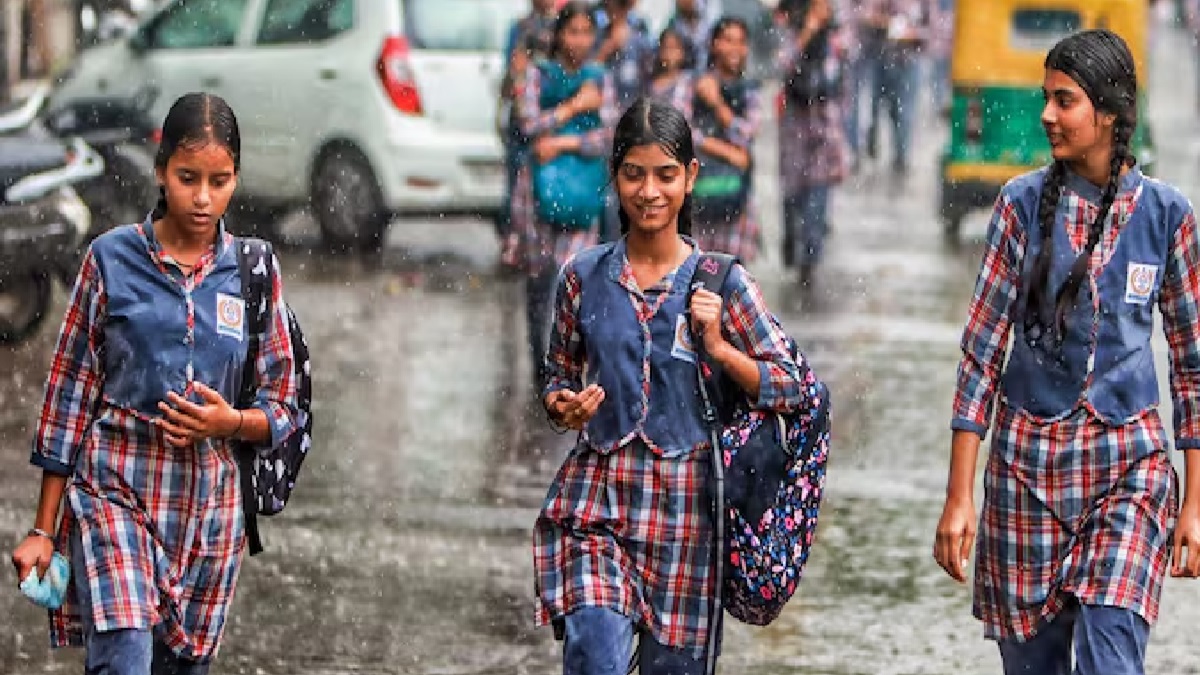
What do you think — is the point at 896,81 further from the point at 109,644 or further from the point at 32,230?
the point at 109,644

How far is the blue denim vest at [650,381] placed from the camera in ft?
17.1

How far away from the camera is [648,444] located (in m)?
5.22

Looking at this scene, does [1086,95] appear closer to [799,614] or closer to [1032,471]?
[1032,471]

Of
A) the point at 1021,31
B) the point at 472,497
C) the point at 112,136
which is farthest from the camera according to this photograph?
the point at 1021,31

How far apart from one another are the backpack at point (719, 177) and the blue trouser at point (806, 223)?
3710mm

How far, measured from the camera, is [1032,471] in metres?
5.26

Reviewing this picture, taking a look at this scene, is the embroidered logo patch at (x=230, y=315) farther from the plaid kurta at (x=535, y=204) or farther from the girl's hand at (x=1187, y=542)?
the plaid kurta at (x=535, y=204)

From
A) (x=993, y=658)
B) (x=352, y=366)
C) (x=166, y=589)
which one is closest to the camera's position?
(x=166, y=589)

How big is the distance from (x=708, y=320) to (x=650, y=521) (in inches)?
16.2

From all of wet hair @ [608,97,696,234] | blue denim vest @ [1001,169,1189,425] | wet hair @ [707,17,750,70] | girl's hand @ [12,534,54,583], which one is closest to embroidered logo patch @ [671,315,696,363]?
wet hair @ [608,97,696,234]

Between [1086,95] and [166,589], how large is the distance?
6.54 feet

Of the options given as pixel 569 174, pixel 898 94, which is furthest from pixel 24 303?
pixel 898 94

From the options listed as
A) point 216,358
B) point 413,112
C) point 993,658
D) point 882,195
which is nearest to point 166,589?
point 216,358

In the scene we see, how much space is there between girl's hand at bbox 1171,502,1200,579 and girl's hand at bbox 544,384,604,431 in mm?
1156
